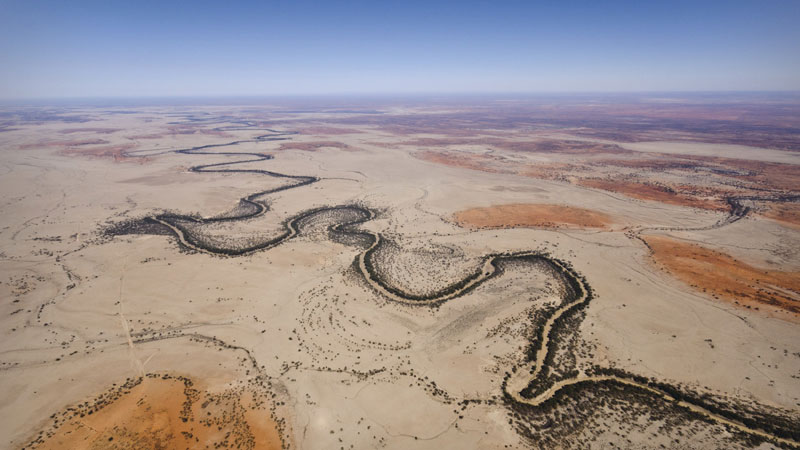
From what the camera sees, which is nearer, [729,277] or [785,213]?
[729,277]

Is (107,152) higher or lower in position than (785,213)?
higher

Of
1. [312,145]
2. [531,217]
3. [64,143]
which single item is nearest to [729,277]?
[531,217]

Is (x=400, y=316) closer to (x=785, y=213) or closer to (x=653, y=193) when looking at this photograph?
(x=653, y=193)

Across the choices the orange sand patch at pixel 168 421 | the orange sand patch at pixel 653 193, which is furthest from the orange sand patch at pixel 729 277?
the orange sand patch at pixel 168 421

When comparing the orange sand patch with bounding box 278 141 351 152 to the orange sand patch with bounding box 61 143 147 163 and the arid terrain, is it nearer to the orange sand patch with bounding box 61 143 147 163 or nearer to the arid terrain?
the orange sand patch with bounding box 61 143 147 163

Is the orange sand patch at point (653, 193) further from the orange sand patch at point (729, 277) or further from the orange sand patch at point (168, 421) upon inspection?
the orange sand patch at point (168, 421)

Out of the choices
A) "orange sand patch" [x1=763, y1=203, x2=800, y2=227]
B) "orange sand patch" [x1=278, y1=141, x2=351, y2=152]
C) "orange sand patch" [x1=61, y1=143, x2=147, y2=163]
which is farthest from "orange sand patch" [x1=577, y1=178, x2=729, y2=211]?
"orange sand patch" [x1=61, y1=143, x2=147, y2=163]

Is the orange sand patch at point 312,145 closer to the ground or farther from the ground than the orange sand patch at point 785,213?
farther from the ground
